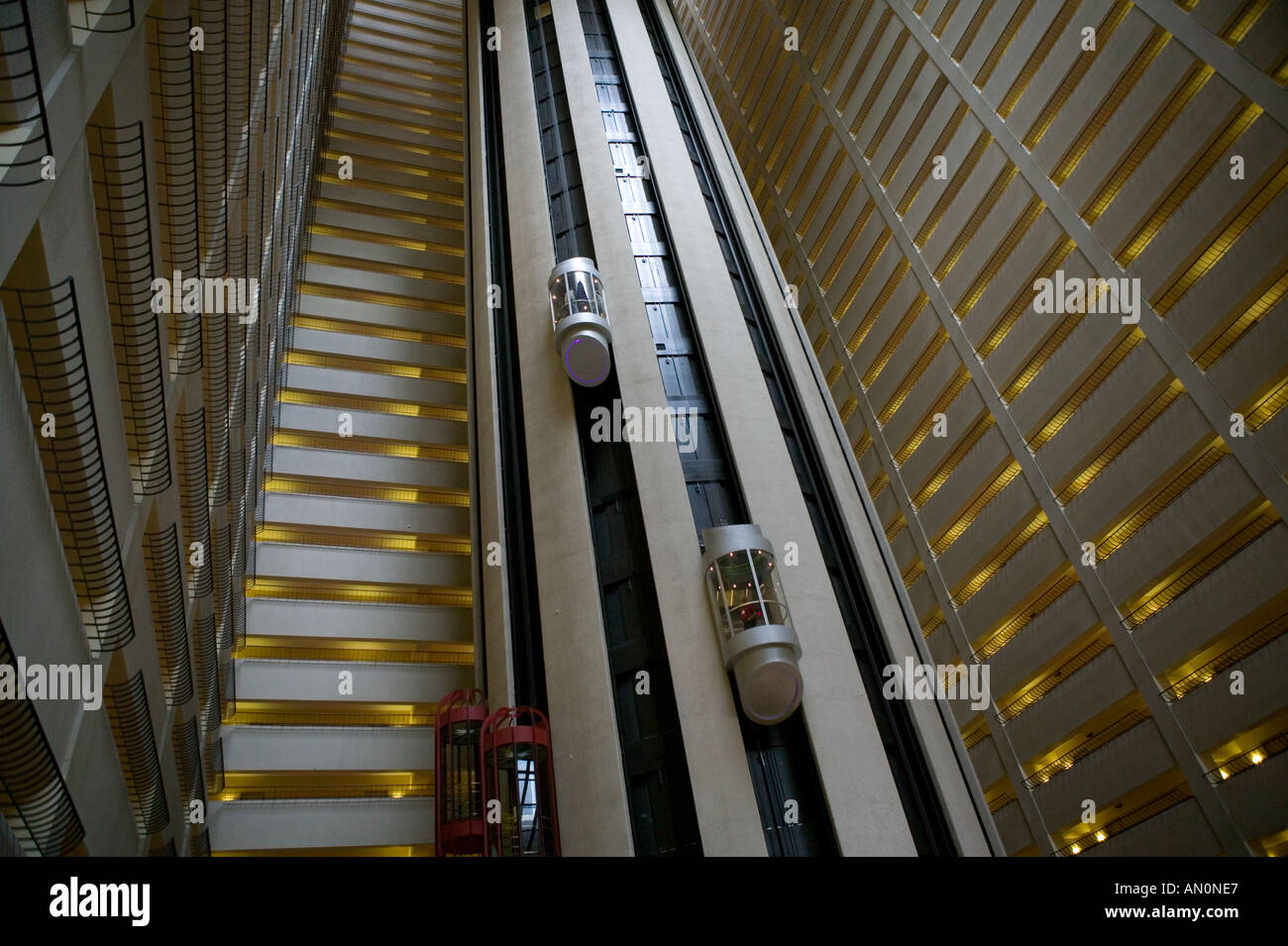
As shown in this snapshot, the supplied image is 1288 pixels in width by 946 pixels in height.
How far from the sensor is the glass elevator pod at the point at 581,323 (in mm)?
18062

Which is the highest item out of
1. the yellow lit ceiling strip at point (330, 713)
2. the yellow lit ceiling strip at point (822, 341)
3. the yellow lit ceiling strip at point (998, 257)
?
the yellow lit ceiling strip at point (822, 341)

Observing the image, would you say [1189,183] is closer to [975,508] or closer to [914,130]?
[975,508]

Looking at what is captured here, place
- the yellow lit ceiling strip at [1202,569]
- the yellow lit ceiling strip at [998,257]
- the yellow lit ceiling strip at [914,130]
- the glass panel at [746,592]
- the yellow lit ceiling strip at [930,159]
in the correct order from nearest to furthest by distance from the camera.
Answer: the glass panel at [746,592]
the yellow lit ceiling strip at [1202,569]
the yellow lit ceiling strip at [998,257]
the yellow lit ceiling strip at [930,159]
the yellow lit ceiling strip at [914,130]

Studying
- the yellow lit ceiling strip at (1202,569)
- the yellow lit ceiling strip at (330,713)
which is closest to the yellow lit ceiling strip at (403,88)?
the yellow lit ceiling strip at (330,713)

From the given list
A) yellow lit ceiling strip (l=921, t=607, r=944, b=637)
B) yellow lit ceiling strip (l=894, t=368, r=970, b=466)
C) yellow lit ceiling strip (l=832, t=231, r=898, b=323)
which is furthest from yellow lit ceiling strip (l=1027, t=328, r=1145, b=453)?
yellow lit ceiling strip (l=832, t=231, r=898, b=323)

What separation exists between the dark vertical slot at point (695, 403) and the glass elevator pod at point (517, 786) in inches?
121

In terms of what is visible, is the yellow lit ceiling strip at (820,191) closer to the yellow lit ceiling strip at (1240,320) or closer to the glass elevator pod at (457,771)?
the yellow lit ceiling strip at (1240,320)

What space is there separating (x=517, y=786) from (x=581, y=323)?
8.43 meters

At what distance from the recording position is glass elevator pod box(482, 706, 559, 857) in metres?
13.8

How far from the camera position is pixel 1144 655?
1983cm

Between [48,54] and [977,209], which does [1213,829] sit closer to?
[977,209]

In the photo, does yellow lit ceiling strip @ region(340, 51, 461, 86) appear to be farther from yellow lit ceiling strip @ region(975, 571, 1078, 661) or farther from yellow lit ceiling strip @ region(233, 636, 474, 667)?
yellow lit ceiling strip @ region(975, 571, 1078, 661)

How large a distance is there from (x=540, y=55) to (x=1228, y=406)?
20.4m

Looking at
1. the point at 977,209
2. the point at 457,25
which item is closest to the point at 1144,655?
the point at 977,209
